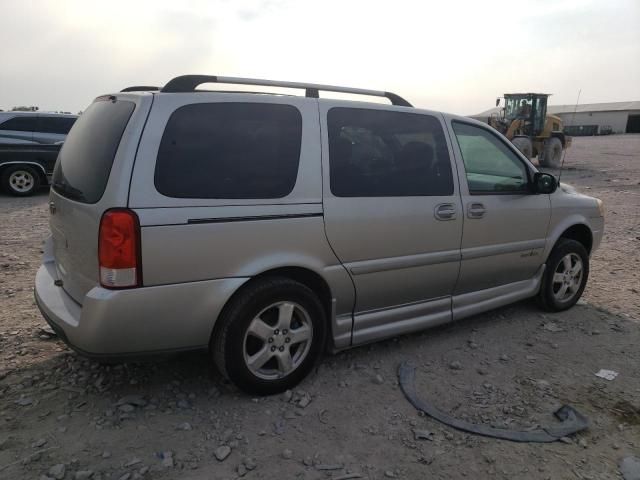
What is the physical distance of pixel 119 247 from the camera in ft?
8.16

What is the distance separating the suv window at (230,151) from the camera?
2656 mm

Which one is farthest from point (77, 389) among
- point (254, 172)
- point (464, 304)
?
point (464, 304)

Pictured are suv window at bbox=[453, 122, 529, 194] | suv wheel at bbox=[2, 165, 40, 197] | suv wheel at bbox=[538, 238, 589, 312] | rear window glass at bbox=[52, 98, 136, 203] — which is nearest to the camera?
rear window glass at bbox=[52, 98, 136, 203]

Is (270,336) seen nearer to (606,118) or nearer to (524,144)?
(524,144)

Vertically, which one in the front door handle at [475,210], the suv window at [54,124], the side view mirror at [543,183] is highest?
the suv window at [54,124]

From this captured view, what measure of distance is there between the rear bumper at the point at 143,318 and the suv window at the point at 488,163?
2.00 m

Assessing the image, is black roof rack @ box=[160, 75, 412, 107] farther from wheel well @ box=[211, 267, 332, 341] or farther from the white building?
the white building

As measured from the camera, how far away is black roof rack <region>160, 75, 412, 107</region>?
9.30ft

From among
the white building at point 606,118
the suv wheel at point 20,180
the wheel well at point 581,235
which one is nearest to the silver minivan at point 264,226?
the wheel well at point 581,235

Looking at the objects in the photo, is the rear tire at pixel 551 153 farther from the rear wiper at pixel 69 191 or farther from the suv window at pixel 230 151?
the rear wiper at pixel 69 191

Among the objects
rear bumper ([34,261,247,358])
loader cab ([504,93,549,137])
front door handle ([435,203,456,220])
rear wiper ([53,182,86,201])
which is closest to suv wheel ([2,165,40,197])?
rear wiper ([53,182,86,201])

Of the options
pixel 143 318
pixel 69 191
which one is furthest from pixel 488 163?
pixel 69 191

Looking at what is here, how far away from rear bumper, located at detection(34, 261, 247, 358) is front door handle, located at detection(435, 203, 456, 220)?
1488 mm

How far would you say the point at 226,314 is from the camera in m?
2.83
